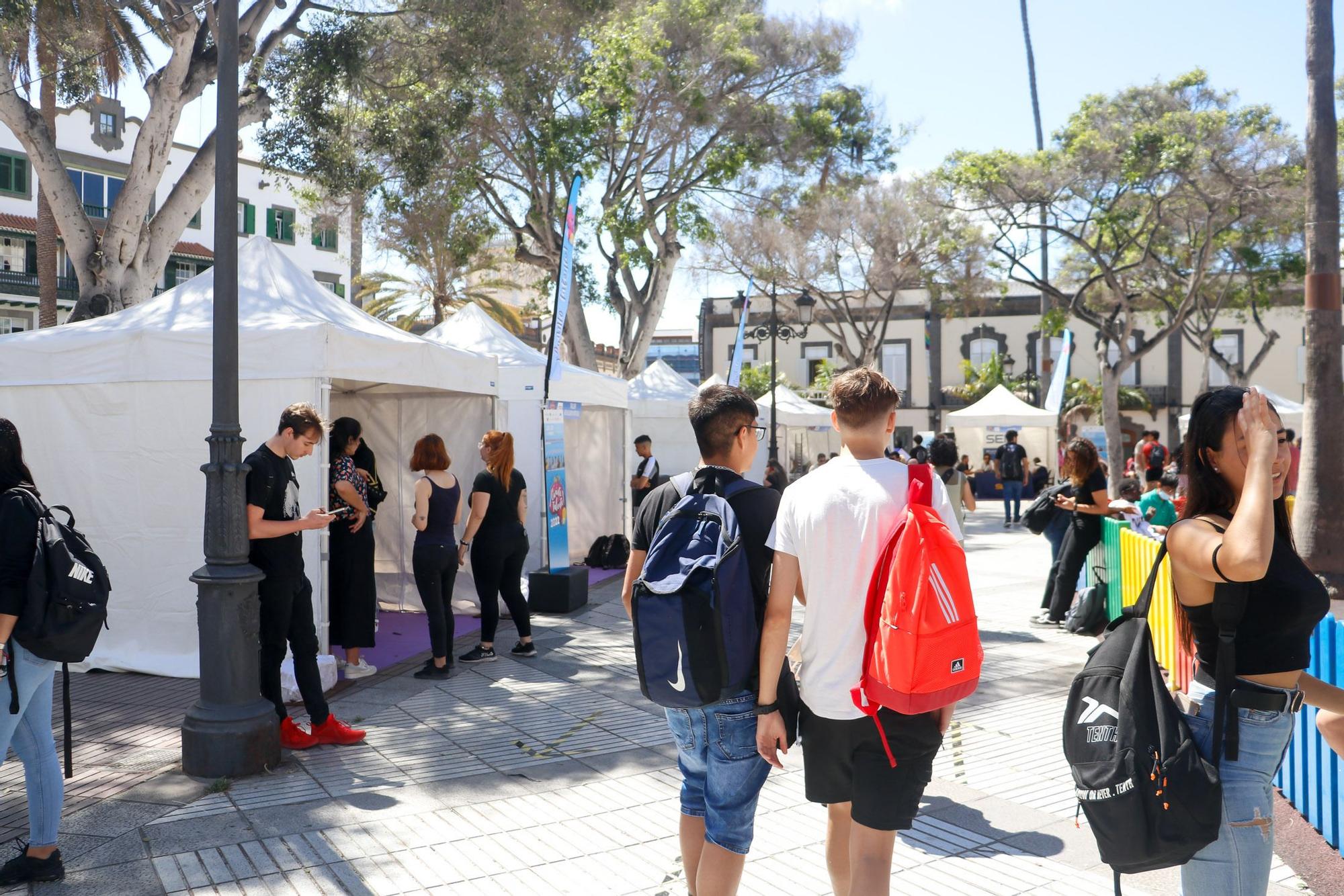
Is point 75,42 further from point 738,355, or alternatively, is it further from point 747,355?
point 747,355

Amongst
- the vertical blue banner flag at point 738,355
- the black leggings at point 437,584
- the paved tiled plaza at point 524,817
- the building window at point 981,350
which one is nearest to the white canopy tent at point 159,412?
the black leggings at point 437,584

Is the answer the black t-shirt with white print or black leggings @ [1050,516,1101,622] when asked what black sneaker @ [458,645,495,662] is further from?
black leggings @ [1050,516,1101,622]

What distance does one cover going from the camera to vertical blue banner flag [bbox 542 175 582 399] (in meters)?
9.73

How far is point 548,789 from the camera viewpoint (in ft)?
15.7

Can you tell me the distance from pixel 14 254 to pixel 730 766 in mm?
42673

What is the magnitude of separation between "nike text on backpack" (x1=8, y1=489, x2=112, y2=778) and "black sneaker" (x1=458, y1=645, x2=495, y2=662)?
399cm

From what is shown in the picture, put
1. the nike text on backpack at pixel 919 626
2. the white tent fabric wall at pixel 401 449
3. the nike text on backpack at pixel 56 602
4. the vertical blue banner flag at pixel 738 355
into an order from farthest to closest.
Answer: the vertical blue banner flag at pixel 738 355 → the white tent fabric wall at pixel 401 449 → the nike text on backpack at pixel 56 602 → the nike text on backpack at pixel 919 626

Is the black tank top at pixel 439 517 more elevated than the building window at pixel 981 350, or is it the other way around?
the building window at pixel 981 350

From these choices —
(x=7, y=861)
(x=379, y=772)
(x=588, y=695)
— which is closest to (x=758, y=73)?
(x=588, y=695)

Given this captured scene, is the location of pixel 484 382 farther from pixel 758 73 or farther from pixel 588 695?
pixel 758 73

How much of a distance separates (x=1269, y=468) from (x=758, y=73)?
17550 mm

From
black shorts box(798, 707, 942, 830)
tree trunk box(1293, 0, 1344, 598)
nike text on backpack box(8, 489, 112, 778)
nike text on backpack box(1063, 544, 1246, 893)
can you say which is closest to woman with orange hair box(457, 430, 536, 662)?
nike text on backpack box(8, 489, 112, 778)

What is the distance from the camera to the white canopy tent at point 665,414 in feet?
62.1

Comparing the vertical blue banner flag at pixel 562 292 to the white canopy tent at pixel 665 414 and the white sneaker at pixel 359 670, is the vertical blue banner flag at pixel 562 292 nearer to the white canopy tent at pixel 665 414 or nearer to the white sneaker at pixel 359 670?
the white sneaker at pixel 359 670
